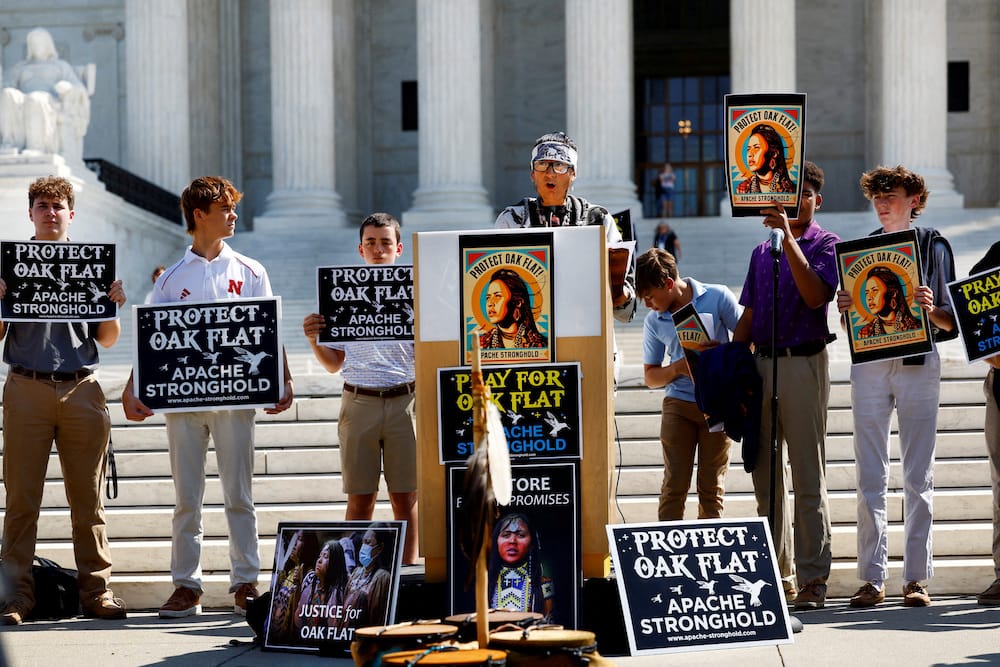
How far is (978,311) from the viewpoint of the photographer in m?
8.30

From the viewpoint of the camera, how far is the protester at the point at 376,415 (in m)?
8.73

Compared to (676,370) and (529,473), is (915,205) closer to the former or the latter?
(676,370)

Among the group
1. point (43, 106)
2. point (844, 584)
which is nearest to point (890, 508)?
point (844, 584)

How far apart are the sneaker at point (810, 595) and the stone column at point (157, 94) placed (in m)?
21.4

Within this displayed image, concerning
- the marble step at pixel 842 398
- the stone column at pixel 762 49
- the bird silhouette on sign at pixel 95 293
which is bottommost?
the marble step at pixel 842 398

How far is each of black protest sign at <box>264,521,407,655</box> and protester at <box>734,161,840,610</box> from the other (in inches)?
93.0

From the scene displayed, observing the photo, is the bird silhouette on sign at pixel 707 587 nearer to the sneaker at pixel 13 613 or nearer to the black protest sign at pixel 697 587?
the black protest sign at pixel 697 587

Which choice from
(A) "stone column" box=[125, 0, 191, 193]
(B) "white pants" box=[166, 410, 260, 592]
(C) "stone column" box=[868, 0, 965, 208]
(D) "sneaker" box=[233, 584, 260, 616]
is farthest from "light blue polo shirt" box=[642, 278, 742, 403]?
(A) "stone column" box=[125, 0, 191, 193]

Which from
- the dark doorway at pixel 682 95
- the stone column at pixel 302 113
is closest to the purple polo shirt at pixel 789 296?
the stone column at pixel 302 113

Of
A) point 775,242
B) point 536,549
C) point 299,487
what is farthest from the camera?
point 299,487

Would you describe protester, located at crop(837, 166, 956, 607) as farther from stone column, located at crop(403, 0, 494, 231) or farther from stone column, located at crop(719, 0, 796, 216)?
stone column, located at crop(403, 0, 494, 231)

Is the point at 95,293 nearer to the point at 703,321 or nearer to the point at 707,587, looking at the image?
the point at 703,321

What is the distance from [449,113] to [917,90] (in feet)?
28.5

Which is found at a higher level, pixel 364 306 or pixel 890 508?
pixel 364 306
